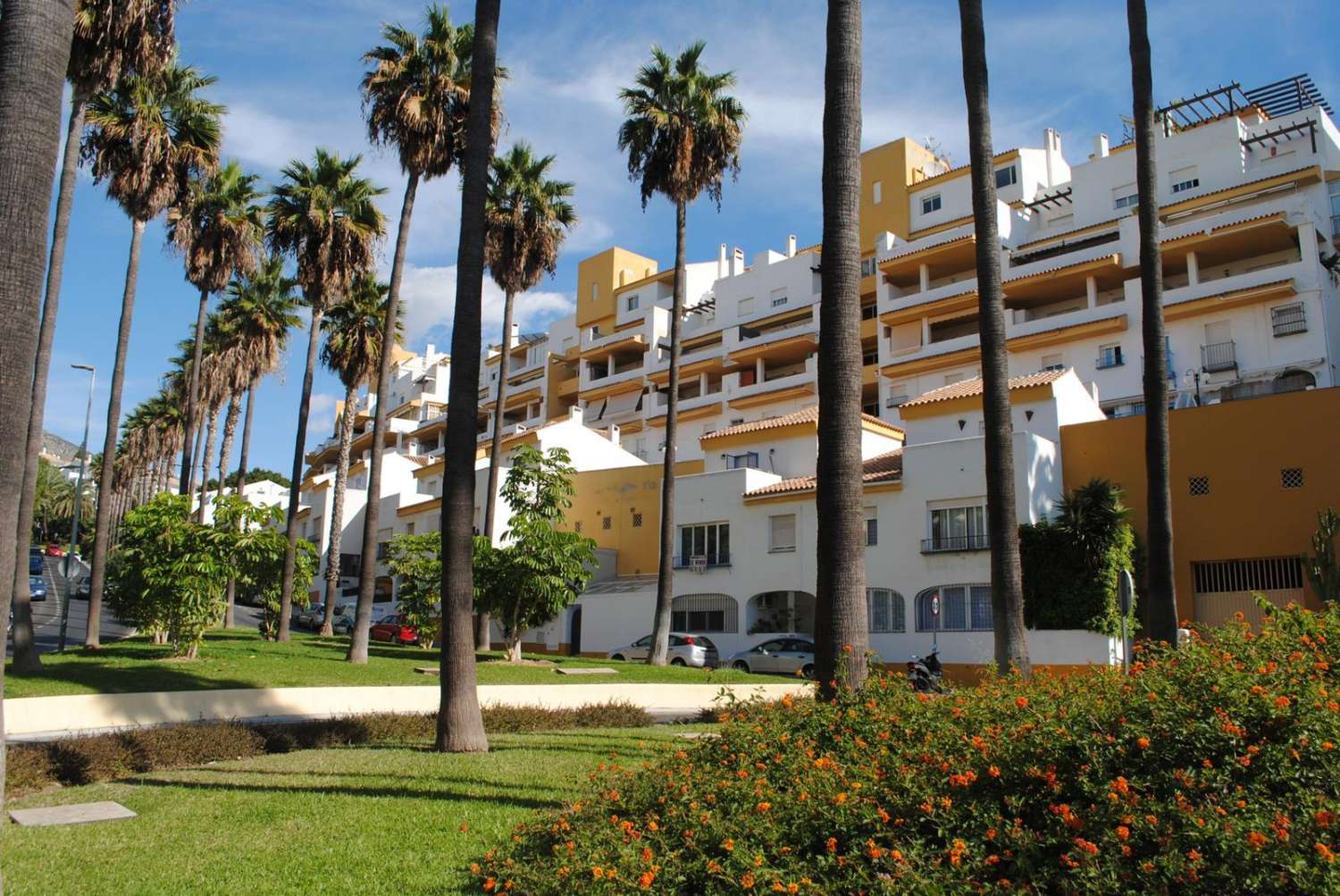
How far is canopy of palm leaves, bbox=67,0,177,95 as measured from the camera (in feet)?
69.9

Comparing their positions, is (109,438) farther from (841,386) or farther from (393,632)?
(841,386)

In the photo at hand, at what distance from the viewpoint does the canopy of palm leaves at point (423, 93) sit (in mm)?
28453

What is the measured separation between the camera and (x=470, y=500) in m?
14.0

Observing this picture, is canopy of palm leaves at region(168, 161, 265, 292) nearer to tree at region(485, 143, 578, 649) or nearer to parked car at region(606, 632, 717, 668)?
tree at region(485, 143, 578, 649)

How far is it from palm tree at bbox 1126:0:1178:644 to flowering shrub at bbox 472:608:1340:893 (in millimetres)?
9238

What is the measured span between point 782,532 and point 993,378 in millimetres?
22497

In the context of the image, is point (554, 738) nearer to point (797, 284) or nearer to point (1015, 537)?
point (1015, 537)

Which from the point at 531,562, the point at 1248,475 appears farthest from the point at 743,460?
the point at 1248,475

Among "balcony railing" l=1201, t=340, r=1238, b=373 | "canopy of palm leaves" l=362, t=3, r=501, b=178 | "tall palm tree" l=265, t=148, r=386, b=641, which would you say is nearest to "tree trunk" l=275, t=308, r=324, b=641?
"tall palm tree" l=265, t=148, r=386, b=641

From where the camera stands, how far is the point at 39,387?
A: 2070 centimetres

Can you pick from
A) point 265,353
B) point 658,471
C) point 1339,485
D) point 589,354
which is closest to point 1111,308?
point 1339,485

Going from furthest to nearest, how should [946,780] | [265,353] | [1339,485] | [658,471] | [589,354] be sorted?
[589,354], [658,471], [265,353], [1339,485], [946,780]

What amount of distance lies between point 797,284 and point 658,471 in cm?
2095

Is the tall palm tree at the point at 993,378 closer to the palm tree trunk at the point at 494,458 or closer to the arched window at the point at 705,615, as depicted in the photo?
the palm tree trunk at the point at 494,458
